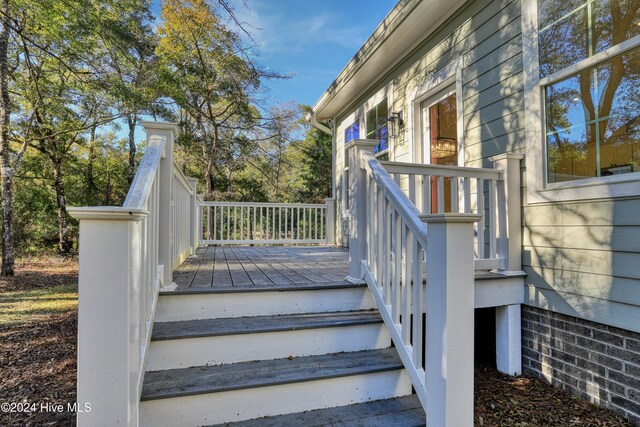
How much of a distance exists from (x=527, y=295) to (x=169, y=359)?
2.61 metres

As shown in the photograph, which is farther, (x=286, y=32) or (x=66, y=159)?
(x=66, y=159)

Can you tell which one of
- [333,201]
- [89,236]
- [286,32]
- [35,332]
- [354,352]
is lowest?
[35,332]

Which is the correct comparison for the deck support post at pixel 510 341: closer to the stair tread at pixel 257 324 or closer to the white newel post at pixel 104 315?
the stair tread at pixel 257 324

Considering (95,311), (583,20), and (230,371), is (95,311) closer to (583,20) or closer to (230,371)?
(230,371)

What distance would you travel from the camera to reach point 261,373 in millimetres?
1738

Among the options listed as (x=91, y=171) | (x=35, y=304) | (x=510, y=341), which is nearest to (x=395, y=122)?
(x=510, y=341)

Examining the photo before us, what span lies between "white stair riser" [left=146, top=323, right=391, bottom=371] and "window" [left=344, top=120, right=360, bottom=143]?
15.0ft

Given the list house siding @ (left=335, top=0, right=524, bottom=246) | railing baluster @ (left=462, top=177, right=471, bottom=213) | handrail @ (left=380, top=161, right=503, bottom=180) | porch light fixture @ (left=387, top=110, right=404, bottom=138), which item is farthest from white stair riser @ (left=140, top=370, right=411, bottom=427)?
porch light fixture @ (left=387, top=110, right=404, bottom=138)

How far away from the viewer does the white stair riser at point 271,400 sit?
1.53 m

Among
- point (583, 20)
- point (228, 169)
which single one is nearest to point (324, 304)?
point (583, 20)

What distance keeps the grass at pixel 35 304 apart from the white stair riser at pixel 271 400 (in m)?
3.36

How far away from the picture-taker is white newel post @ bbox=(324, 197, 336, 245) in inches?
273

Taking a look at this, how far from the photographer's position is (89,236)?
3.88ft

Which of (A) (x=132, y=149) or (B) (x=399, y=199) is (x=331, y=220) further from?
(A) (x=132, y=149)
